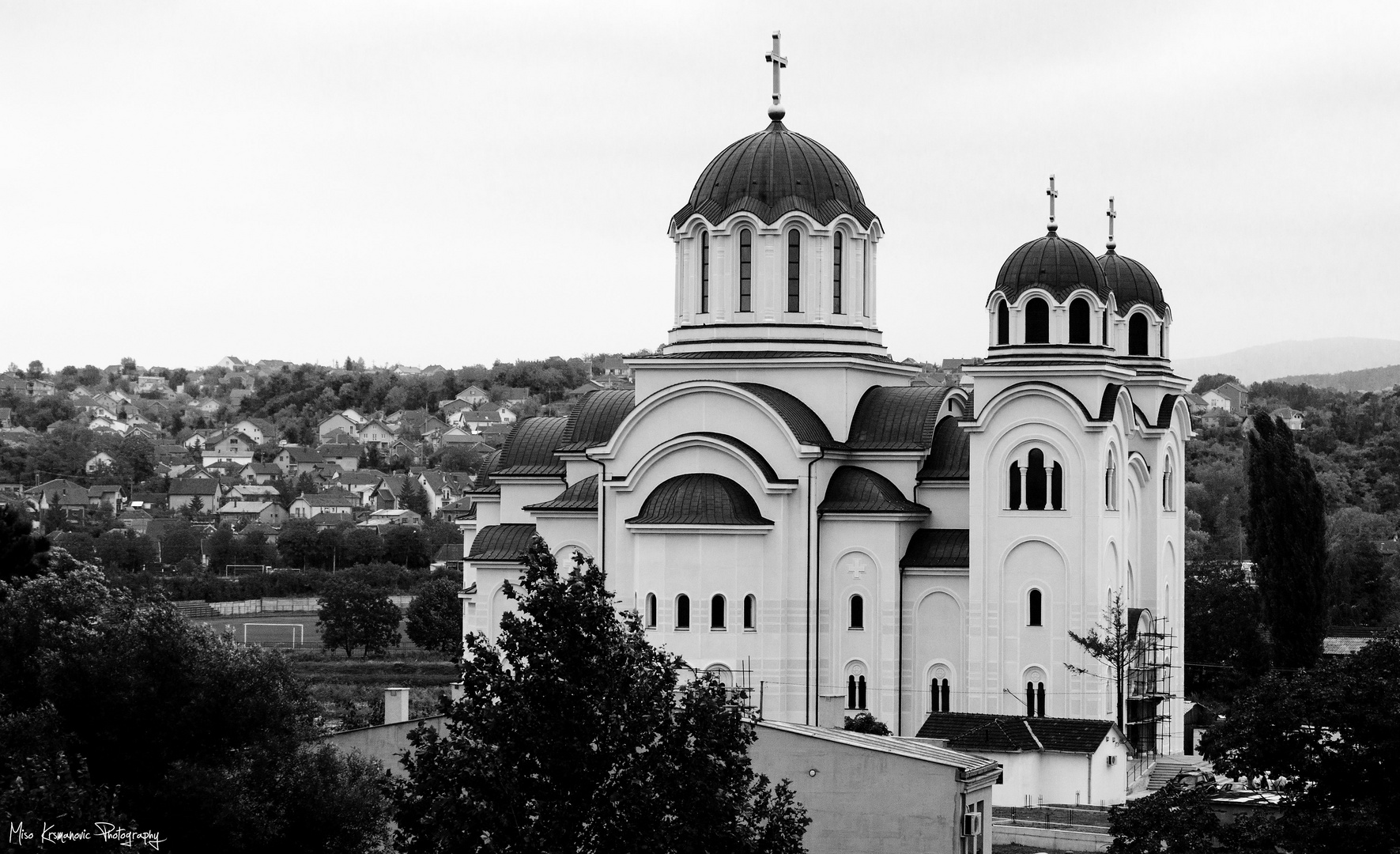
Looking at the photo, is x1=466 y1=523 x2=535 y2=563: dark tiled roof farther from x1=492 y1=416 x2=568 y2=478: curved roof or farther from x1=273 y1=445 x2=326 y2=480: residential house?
x1=273 y1=445 x2=326 y2=480: residential house

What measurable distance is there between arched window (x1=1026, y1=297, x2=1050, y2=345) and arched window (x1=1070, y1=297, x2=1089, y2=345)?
47 centimetres

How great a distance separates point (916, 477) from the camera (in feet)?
133

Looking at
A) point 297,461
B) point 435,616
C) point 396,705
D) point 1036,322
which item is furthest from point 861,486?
point 297,461

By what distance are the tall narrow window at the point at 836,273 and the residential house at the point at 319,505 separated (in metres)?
84.7

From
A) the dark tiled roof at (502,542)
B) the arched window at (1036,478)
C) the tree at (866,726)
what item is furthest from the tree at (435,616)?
the arched window at (1036,478)

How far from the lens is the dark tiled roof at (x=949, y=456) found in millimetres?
40125

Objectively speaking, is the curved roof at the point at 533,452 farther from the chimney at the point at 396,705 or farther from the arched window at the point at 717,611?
the chimney at the point at 396,705

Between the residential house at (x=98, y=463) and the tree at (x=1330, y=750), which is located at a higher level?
the residential house at (x=98, y=463)

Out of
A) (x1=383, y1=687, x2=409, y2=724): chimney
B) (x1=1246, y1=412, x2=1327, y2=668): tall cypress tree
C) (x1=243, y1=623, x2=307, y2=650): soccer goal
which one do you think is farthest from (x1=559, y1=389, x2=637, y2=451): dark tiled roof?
(x1=243, y1=623, x2=307, y2=650): soccer goal

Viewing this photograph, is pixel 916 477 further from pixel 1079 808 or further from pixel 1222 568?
pixel 1222 568

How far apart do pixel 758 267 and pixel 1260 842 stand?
20.9 metres

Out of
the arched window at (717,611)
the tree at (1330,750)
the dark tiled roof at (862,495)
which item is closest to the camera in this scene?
the tree at (1330,750)

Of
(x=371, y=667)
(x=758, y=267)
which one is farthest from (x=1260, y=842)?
(x=371, y=667)

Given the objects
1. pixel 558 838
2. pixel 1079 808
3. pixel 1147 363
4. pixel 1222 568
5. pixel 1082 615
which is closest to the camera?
pixel 558 838
